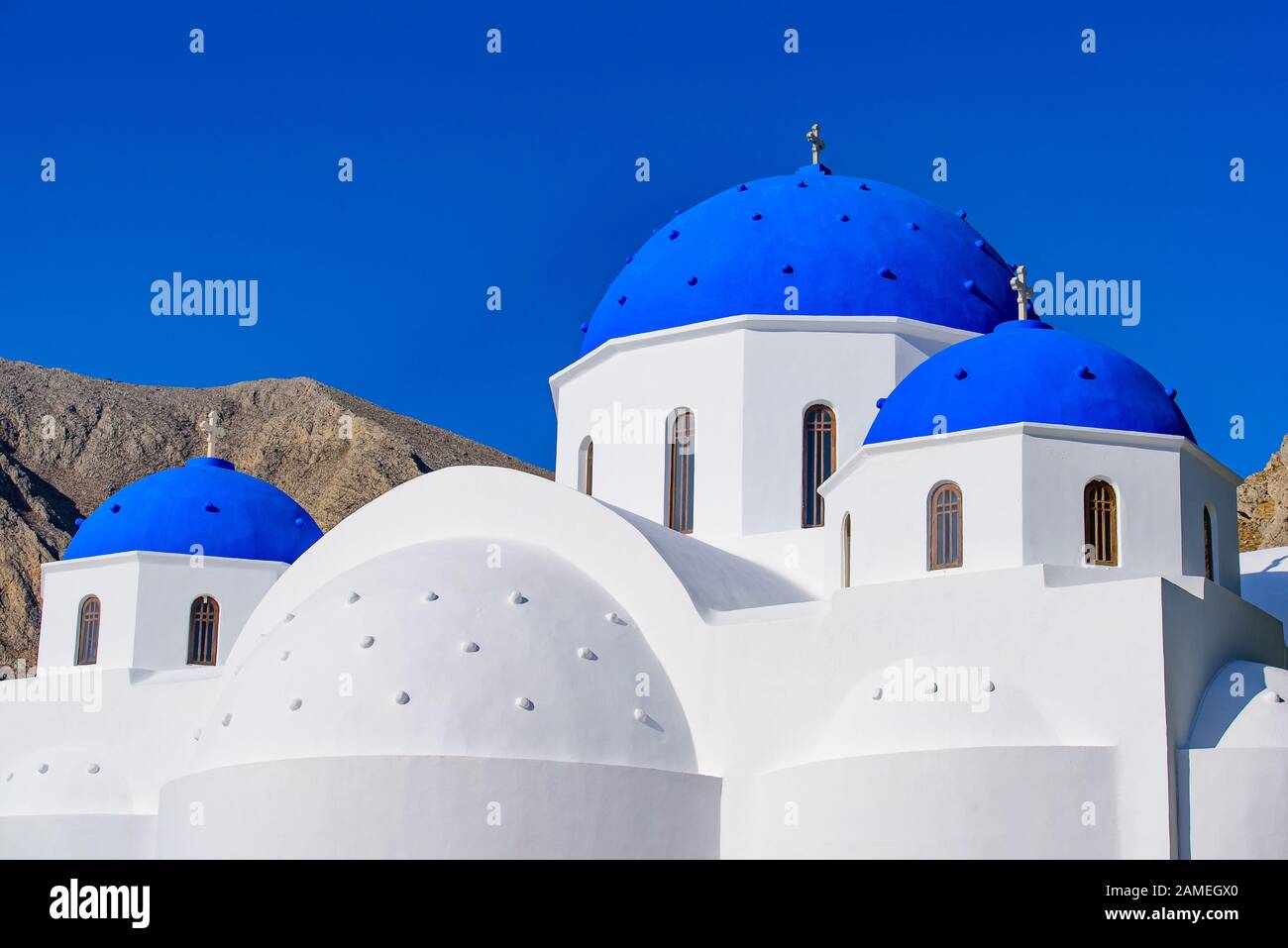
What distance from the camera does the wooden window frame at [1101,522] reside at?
611 inches

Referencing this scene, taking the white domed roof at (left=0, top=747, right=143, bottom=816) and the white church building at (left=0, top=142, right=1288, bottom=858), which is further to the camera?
the white domed roof at (left=0, top=747, right=143, bottom=816)

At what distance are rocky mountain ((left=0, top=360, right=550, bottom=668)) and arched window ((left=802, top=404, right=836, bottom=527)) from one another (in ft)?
101

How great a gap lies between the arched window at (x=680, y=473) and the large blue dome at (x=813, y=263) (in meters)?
1.21

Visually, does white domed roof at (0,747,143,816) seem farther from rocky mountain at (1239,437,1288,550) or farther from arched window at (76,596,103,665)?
rocky mountain at (1239,437,1288,550)

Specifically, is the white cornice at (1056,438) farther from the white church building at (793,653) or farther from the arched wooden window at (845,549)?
the arched wooden window at (845,549)

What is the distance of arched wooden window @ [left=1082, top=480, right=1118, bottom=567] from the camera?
15516 mm

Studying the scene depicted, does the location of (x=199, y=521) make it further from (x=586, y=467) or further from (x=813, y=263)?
(x=813, y=263)

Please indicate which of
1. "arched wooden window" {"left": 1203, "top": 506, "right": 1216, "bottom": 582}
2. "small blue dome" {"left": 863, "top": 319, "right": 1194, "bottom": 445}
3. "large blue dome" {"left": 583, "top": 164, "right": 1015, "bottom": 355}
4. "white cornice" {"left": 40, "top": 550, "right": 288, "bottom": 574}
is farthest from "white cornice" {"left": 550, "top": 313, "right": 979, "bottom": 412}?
"white cornice" {"left": 40, "top": 550, "right": 288, "bottom": 574}

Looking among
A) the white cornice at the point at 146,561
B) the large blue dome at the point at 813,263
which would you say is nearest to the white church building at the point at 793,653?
the large blue dome at the point at 813,263

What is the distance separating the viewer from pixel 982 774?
14.0 meters

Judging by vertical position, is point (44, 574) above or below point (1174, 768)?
above
